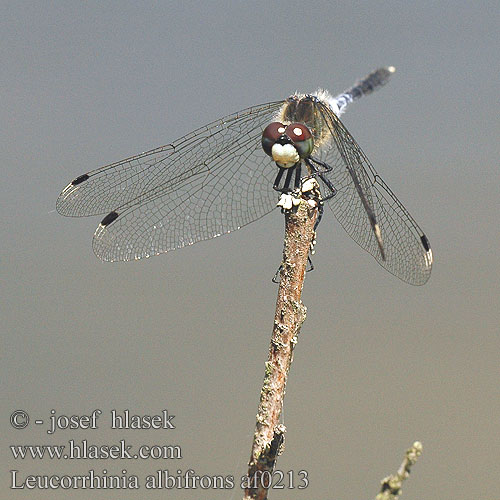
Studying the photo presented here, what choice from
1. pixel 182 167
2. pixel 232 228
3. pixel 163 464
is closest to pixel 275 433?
pixel 232 228

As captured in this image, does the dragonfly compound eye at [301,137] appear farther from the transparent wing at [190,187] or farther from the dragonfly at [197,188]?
the transparent wing at [190,187]

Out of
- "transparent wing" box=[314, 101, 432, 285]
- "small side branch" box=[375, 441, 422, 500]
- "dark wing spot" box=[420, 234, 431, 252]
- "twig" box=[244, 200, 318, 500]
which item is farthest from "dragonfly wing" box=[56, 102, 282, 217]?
"small side branch" box=[375, 441, 422, 500]

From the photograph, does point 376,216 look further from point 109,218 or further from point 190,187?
point 109,218

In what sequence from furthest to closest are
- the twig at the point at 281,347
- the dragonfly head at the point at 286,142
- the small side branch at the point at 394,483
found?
1. the dragonfly head at the point at 286,142
2. the twig at the point at 281,347
3. the small side branch at the point at 394,483

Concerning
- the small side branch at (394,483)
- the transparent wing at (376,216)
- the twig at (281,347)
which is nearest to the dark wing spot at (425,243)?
the transparent wing at (376,216)

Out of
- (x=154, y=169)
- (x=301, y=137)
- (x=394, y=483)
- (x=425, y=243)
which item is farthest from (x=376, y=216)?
(x=394, y=483)

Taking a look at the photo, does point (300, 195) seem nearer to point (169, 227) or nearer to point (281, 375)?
point (281, 375)

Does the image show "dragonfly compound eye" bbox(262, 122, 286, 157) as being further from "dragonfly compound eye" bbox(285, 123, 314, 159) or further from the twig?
the twig
